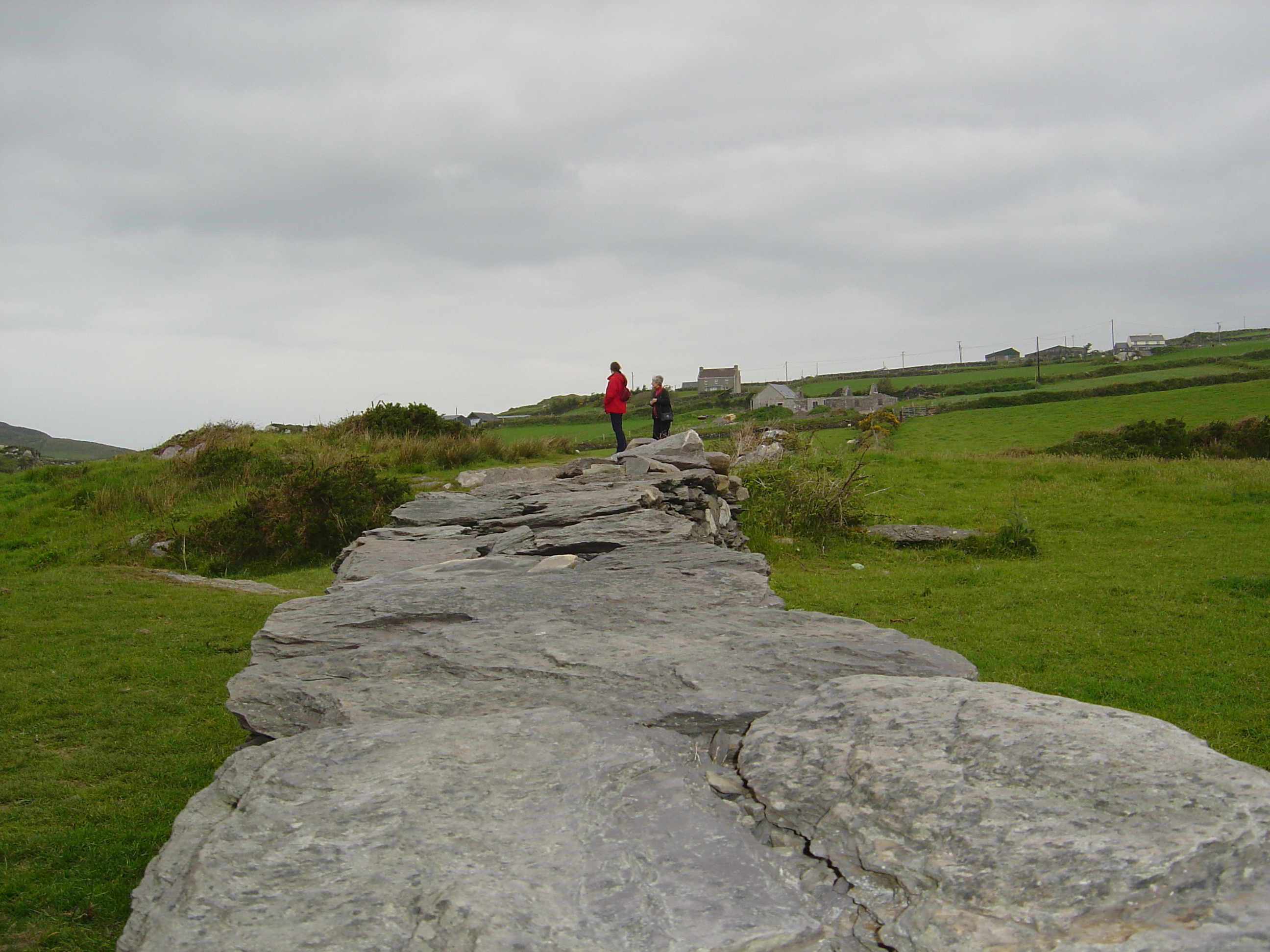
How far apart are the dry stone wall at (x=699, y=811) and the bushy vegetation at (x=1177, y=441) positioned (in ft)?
99.2

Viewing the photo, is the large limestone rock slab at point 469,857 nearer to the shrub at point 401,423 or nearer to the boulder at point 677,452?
the boulder at point 677,452

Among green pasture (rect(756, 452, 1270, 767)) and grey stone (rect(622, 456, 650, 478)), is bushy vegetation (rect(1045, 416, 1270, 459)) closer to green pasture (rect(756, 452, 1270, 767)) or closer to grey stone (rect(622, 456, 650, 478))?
green pasture (rect(756, 452, 1270, 767))

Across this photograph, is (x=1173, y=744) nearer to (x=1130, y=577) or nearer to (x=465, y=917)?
(x=465, y=917)

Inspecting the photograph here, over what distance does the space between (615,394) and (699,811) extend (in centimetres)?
1662

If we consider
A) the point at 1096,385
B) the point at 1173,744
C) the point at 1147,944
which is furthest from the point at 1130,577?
the point at 1096,385

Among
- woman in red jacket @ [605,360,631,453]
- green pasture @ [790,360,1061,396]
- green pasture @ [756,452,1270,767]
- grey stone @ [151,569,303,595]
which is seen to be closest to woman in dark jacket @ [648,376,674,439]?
woman in red jacket @ [605,360,631,453]

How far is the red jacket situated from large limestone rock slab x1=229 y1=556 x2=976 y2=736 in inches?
529

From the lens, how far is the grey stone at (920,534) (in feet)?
56.2

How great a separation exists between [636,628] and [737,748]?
1.46 m

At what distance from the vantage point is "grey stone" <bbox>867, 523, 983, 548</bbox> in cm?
1712

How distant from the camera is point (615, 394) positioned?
1938 centimetres

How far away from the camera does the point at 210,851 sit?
9.79ft

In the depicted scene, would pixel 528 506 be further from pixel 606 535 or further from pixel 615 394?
pixel 615 394

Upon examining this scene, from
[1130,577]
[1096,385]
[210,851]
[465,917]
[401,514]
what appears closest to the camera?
[465,917]
